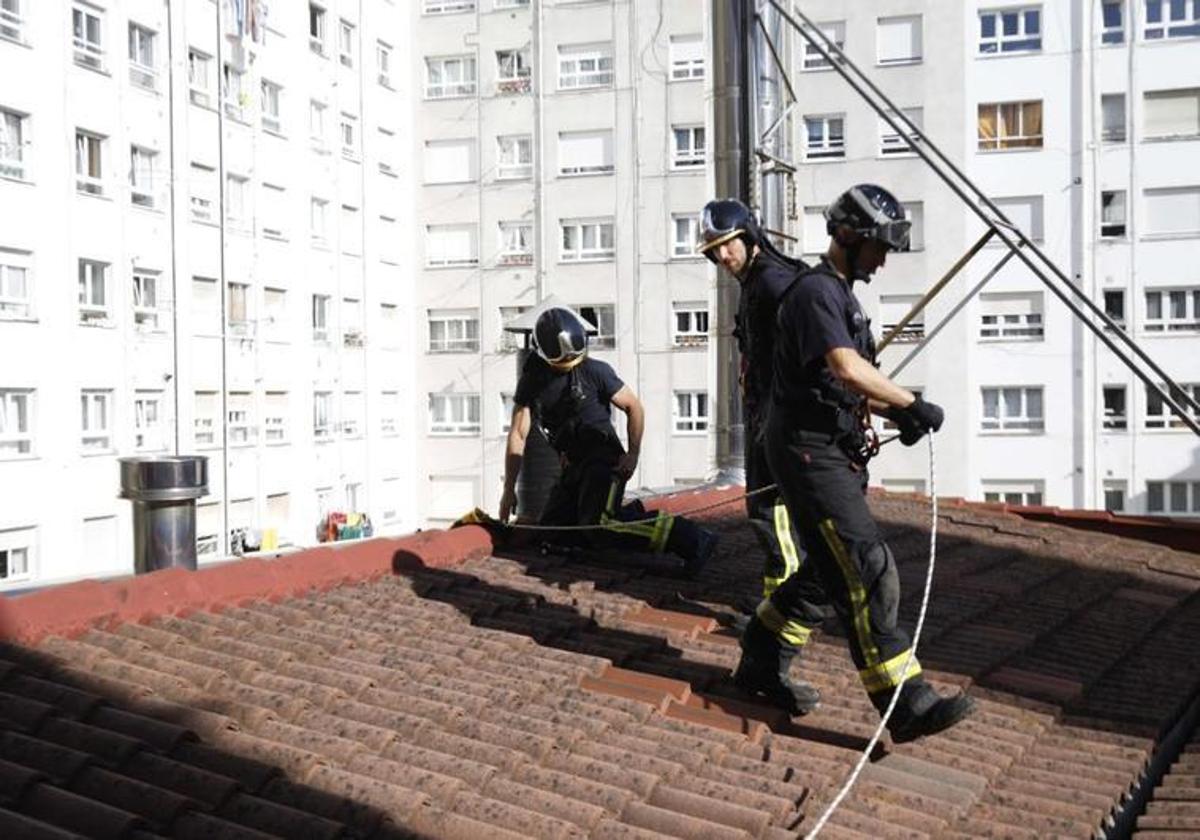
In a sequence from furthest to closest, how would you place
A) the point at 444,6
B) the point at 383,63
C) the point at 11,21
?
the point at 444,6
the point at 383,63
the point at 11,21

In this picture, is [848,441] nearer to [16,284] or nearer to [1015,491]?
[16,284]

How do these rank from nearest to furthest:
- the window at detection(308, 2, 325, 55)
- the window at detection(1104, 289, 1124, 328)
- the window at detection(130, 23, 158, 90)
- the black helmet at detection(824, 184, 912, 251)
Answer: the black helmet at detection(824, 184, 912, 251)
the window at detection(130, 23, 158, 90)
the window at detection(1104, 289, 1124, 328)
the window at detection(308, 2, 325, 55)

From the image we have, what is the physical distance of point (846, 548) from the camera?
4645mm

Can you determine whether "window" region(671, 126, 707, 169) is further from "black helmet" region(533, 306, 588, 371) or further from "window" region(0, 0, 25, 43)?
"black helmet" region(533, 306, 588, 371)

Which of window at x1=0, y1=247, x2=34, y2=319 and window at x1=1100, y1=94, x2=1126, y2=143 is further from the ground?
window at x1=1100, y1=94, x2=1126, y2=143

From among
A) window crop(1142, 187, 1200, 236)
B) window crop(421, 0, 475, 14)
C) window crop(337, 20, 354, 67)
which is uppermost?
window crop(421, 0, 475, 14)

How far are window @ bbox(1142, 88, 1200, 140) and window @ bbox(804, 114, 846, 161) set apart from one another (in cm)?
867

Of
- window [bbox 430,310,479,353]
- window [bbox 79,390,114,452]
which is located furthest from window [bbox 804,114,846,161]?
window [bbox 79,390,114,452]

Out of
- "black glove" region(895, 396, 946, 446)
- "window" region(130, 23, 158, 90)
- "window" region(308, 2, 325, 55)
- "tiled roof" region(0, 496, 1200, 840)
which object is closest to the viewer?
"tiled roof" region(0, 496, 1200, 840)

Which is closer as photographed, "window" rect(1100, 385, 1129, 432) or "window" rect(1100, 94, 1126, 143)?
"window" rect(1100, 385, 1129, 432)

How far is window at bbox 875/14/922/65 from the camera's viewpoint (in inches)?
1587

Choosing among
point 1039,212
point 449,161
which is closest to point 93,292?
point 449,161

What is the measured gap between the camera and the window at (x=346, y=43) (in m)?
42.7

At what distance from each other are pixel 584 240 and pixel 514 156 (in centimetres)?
383
